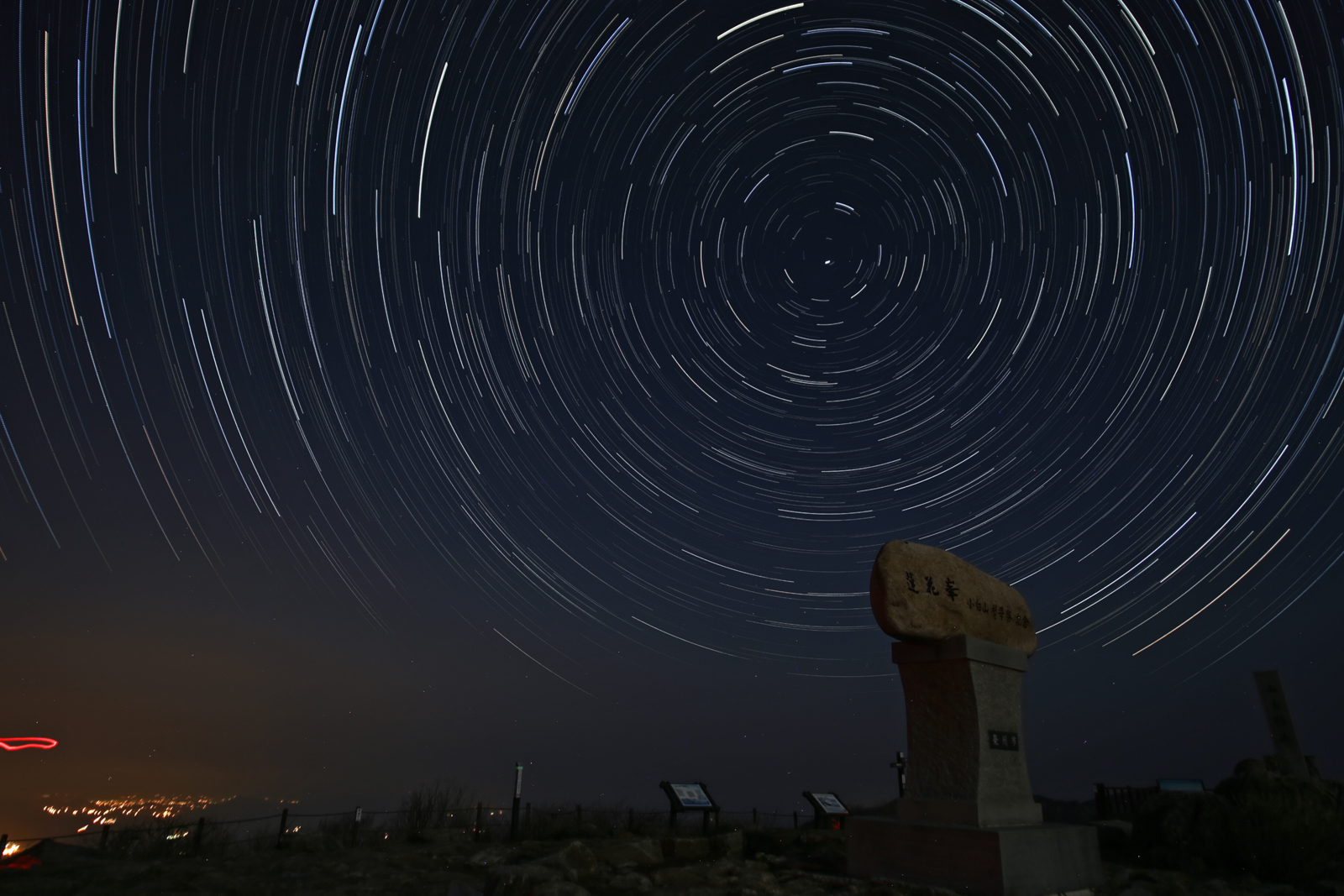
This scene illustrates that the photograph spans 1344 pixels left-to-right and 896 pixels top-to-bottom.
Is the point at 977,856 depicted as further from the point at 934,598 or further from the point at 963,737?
the point at 934,598

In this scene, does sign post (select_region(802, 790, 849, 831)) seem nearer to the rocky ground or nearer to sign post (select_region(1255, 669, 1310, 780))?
the rocky ground

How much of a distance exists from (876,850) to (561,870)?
13.5 ft

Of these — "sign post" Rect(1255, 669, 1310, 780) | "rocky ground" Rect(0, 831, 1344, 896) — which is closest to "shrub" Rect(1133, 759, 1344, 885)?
"rocky ground" Rect(0, 831, 1344, 896)

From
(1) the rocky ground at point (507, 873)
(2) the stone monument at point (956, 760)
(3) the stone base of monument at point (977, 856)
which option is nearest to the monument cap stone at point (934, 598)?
(2) the stone monument at point (956, 760)

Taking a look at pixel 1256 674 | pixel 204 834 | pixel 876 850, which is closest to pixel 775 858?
pixel 876 850

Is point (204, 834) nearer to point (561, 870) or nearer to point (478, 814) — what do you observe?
point (478, 814)

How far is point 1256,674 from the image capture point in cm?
2112

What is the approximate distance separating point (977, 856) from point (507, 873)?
5.54 metres

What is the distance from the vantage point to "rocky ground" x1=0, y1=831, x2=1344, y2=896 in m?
8.55

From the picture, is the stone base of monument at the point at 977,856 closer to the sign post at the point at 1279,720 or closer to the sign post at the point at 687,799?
the sign post at the point at 687,799

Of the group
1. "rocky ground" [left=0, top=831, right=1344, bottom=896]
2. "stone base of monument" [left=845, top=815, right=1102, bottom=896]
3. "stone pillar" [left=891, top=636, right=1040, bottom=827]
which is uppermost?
"stone pillar" [left=891, top=636, right=1040, bottom=827]

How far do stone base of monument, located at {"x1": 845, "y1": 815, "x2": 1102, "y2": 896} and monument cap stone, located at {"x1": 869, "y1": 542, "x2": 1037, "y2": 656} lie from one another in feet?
7.96

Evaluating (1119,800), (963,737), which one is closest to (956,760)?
(963,737)

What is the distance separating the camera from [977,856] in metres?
8.89
